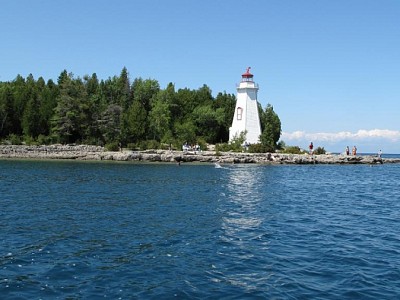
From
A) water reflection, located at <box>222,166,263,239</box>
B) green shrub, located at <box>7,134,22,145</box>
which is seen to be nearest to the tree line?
green shrub, located at <box>7,134,22,145</box>

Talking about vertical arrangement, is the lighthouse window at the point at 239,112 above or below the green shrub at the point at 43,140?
above

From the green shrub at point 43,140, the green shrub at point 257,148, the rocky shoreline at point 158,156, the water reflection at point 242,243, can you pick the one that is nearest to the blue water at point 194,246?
the water reflection at point 242,243

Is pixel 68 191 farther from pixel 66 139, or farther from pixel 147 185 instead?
pixel 66 139

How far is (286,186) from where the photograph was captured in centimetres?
3634

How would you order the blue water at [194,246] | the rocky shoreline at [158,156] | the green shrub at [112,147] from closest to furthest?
the blue water at [194,246] → the rocky shoreline at [158,156] → the green shrub at [112,147]

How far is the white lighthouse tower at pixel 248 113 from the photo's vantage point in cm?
7794

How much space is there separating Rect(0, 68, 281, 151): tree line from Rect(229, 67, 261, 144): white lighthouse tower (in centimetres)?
244

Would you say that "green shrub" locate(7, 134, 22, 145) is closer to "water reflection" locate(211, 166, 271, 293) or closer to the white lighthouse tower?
the white lighthouse tower

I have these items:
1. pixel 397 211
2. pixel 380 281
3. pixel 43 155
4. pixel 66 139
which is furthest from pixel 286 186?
pixel 66 139

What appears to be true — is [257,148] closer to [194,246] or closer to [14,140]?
[14,140]

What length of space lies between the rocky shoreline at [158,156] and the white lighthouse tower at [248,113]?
360 inches

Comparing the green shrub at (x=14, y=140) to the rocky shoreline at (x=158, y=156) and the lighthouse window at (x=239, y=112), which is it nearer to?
the rocky shoreline at (x=158, y=156)

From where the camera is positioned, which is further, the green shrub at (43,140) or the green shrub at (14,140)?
the green shrub at (14,140)

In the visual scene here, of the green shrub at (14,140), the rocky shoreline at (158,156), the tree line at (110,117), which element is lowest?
the rocky shoreline at (158,156)
